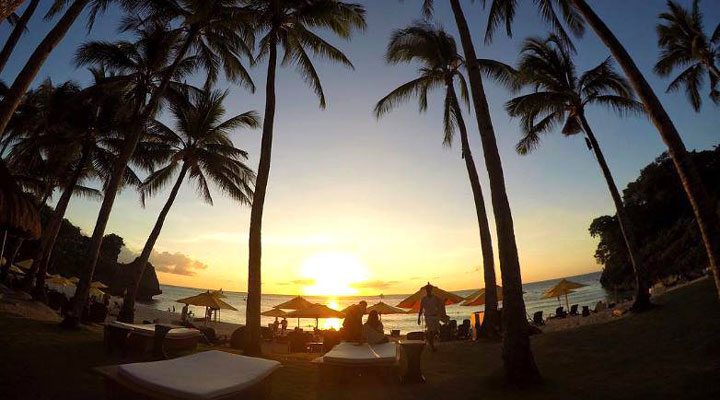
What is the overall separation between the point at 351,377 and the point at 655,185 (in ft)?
166

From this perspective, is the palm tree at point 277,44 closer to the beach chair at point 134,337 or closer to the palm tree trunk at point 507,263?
the beach chair at point 134,337

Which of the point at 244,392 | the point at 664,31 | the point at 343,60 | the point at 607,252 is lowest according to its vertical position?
the point at 244,392

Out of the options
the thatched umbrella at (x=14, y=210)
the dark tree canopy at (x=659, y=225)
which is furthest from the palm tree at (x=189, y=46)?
the dark tree canopy at (x=659, y=225)

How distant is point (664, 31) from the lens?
840 inches

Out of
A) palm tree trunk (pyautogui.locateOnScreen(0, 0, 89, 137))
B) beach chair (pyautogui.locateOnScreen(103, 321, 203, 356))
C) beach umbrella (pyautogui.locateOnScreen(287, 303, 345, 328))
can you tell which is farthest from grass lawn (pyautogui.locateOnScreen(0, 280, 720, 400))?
beach umbrella (pyautogui.locateOnScreen(287, 303, 345, 328))

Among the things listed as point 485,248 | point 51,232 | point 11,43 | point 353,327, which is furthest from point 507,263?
point 51,232

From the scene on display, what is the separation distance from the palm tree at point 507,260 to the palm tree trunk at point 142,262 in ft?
48.2

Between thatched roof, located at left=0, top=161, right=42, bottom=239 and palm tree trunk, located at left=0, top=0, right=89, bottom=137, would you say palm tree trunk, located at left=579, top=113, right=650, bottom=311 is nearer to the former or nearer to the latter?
thatched roof, located at left=0, top=161, right=42, bottom=239

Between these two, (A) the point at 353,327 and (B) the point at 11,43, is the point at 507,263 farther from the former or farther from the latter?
(B) the point at 11,43

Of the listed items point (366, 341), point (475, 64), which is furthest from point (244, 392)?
point (475, 64)

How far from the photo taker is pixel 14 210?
5547mm

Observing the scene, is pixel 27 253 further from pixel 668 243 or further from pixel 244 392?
pixel 668 243

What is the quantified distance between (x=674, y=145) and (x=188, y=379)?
8784 millimetres

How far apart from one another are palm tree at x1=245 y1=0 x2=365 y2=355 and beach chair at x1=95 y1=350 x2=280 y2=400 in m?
5.55
